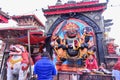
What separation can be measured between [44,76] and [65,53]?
492 cm

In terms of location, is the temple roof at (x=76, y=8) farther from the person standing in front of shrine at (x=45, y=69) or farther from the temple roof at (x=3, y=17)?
the person standing in front of shrine at (x=45, y=69)

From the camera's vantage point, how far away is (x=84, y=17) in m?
10.9

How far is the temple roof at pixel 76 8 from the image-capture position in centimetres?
1059

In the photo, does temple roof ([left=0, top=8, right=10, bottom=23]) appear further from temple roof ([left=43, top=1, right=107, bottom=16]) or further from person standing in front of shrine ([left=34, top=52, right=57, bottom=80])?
person standing in front of shrine ([left=34, top=52, right=57, bottom=80])

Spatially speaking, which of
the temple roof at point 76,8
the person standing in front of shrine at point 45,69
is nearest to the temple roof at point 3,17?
the temple roof at point 76,8

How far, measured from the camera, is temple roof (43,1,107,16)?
10.6 meters

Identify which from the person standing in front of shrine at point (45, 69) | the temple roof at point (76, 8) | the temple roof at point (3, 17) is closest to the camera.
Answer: the person standing in front of shrine at point (45, 69)

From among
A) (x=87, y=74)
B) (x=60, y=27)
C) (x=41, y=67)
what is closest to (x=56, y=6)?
(x=60, y=27)

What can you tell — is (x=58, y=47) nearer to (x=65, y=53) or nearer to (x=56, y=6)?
(x=65, y=53)

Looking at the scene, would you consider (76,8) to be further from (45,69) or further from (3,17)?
(45,69)

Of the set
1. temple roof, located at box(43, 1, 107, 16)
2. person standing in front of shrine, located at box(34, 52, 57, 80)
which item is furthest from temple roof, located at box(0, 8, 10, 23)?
person standing in front of shrine, located at box(34, 52, 57, 80)

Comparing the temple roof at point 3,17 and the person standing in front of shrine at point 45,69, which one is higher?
the temple roof at point 3,17

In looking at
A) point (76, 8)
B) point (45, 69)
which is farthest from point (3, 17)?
point (45, 69)

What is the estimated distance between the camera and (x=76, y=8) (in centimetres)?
1092
